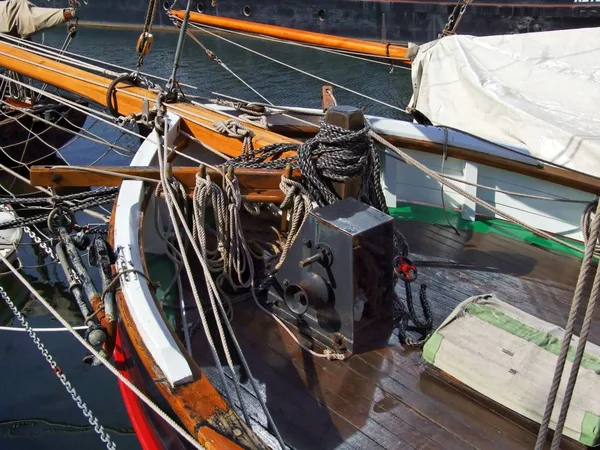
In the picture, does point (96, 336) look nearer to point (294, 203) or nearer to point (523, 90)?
point (294, 203)

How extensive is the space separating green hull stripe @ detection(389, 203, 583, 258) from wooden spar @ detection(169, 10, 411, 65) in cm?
193

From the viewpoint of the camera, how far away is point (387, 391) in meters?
3.01

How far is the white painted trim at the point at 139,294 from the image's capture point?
2.29 meters

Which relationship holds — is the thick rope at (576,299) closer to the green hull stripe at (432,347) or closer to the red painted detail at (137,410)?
the green hull stripe at (432,347)

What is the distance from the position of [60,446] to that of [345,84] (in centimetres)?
1406

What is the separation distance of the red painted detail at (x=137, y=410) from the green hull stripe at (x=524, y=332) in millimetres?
1715

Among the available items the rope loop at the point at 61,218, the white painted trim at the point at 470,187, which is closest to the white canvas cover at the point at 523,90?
the white painted trim at the point at 470,187

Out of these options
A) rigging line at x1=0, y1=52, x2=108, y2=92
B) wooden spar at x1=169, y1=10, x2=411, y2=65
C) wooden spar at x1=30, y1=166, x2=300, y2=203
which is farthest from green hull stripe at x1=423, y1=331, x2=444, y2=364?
rigging line at x1=0, y1=52, x2=108, y2=92

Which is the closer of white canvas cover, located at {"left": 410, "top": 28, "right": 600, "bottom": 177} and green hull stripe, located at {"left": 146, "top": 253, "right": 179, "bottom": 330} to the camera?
green hull stripe, located at {"left": 146, "top": 253, "right": 179, "bottom": 330}

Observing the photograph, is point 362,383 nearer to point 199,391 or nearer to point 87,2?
point 199,391

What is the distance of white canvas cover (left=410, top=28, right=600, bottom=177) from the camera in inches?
191

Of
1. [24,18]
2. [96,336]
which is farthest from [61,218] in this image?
[24,18]

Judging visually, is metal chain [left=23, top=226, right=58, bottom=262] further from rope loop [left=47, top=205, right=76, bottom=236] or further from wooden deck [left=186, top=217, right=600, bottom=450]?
wooden deck [left=186, top=217, right=600, bottom=450]

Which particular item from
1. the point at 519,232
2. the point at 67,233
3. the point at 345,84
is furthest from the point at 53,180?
the point at 345,84
